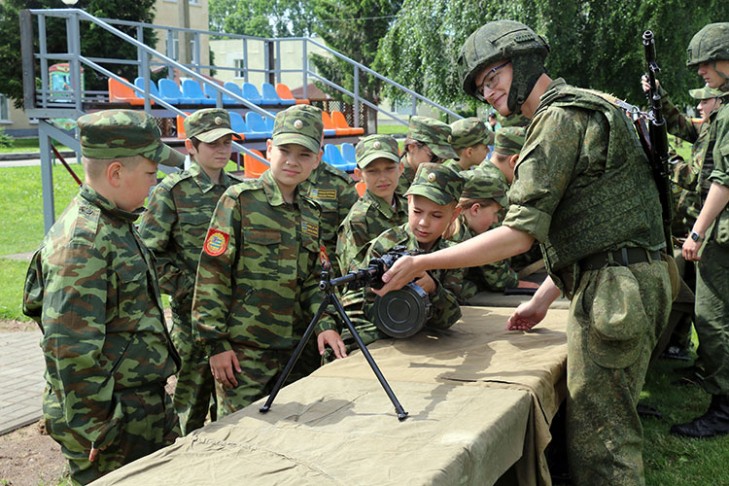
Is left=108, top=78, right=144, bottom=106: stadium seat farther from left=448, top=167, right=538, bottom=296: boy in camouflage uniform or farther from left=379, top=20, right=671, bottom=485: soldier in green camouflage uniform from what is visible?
left=379, top=20, right=671, bottom=485: soldier in green camouflage uniform

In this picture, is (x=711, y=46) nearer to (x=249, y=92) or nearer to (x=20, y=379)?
(x=20, y=379)

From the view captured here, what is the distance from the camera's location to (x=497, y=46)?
2959 mm

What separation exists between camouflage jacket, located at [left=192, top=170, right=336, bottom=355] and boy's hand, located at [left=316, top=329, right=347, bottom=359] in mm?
49

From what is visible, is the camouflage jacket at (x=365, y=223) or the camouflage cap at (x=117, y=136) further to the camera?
the camouflage jacket at (x=365, y=223)

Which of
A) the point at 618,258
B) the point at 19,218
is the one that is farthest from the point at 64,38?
the point at 618,258

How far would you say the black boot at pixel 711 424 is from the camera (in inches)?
181

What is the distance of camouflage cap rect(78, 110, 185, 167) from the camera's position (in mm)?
2756

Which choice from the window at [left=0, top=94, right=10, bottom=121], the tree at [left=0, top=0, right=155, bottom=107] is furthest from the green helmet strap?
the window at [left=0, top=94, right=10, bottom=121]

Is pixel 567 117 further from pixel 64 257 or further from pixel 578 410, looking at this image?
pixel 64 257

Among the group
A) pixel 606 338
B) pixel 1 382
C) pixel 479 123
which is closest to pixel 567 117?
pixel 606 338

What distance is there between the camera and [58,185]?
55.8ft

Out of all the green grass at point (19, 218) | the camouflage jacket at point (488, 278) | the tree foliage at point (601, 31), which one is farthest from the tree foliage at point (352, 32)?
the camouflage jacket at point (488, 278)

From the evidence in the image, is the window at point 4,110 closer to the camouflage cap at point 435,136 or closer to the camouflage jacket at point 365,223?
the camouflage cap at point 435,136

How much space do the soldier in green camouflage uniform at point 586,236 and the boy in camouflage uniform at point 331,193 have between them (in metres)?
2.50
